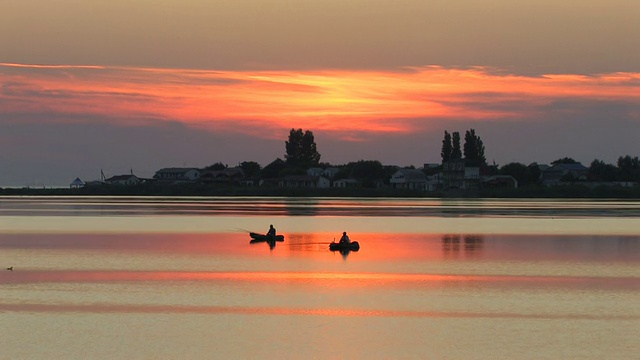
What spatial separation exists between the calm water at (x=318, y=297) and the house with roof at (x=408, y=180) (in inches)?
4581

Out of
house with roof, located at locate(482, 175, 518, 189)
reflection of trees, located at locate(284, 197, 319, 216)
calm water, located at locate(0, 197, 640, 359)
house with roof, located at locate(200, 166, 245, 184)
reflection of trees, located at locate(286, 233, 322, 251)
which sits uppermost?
house with roof, located at locate(200, 166, 245, 184)

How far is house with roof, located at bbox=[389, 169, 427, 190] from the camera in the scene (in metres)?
179

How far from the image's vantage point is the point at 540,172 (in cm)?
17712

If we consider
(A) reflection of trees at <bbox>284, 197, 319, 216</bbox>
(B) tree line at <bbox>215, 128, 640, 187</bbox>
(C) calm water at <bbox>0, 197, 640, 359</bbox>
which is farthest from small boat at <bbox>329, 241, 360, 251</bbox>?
(B) tree line at <bbox>215, 128, 640, 187</bbox>

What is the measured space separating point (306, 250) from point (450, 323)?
24812 mm

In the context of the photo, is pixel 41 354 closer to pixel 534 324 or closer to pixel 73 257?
pixel 534 324

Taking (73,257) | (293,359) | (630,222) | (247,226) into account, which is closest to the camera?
(293,359)

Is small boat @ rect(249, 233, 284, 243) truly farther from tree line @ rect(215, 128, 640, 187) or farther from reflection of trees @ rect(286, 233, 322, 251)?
tree line @ rect(215, 128, 640, 187)

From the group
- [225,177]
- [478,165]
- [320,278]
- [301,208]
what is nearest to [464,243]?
[320,278]

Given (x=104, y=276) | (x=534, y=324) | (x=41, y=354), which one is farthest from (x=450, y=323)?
(x=104, y=276)

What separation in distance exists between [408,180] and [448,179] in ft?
31.8

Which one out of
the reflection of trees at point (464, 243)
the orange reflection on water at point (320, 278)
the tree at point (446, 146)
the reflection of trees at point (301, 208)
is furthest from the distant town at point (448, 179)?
the orange reflection on water at point (320, 278)

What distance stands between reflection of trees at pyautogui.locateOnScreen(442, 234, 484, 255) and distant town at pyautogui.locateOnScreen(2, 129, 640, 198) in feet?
340

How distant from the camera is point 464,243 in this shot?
58.0 m
